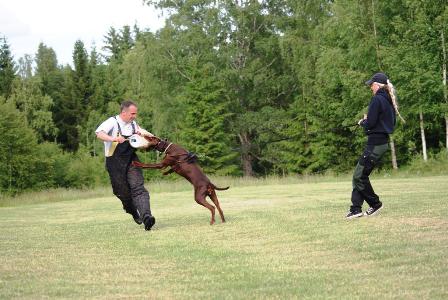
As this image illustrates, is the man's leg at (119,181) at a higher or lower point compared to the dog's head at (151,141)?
lower

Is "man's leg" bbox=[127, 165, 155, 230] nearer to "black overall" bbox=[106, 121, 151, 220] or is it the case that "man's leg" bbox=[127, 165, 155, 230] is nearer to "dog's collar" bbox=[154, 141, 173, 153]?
"black overall" bbox=[106, 121, 151, 220]

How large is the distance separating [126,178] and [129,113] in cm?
104

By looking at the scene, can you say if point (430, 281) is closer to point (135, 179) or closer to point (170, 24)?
point (135, 179)

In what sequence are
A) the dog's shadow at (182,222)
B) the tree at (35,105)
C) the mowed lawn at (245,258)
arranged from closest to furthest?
the mowed lawn at (245,258), the dog's shadow at (182,222), the tree at (35,105)

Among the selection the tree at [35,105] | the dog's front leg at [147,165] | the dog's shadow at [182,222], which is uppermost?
the tree at [35,105]

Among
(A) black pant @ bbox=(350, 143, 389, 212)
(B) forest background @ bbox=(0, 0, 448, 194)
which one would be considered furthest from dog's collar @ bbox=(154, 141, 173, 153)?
(B) forest background @ bbox=(0, 0, 448, 194)

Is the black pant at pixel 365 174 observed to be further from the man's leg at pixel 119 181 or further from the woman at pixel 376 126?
the man's leg at pixel 119 181

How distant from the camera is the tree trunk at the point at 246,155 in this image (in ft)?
161

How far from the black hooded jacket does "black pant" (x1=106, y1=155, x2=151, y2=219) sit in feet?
11.9

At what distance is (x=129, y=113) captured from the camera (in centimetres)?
1070

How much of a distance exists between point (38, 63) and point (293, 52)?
6398cm

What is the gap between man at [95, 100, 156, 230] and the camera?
10688 millimetres

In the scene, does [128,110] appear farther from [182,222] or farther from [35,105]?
[35,105]

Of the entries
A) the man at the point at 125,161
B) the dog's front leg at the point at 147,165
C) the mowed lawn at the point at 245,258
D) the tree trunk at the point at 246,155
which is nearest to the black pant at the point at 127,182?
the man at the point at 125,161
